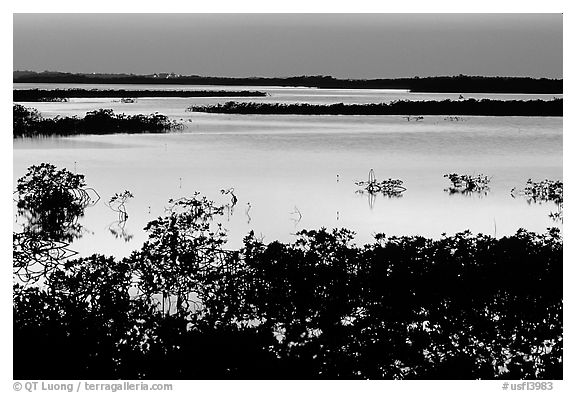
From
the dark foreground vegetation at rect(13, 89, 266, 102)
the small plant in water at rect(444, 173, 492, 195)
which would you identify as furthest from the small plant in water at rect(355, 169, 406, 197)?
the dark foreground vegetation at rect(13, 89, 266, 102)

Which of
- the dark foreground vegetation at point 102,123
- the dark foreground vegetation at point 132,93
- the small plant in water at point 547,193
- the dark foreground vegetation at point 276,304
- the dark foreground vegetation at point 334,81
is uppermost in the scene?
the dark foreground vegetation at point 334,81

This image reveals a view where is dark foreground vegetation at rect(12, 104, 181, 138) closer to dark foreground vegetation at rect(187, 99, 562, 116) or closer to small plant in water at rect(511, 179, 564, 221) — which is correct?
dark foreground vegetation at rect(187, 99, 562, 116)

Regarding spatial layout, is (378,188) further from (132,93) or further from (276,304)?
(132,93)

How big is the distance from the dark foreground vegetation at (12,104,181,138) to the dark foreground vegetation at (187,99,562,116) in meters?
0.44

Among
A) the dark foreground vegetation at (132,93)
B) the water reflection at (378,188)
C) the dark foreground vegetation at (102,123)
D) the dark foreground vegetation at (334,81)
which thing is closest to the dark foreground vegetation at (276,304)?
the water reflection at (378,188)

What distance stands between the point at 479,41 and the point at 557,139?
1.14m

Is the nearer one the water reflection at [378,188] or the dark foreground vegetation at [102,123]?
the water reflection at [378,188]

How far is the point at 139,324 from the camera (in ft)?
24.6

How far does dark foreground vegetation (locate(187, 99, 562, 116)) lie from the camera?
8961 millimetres

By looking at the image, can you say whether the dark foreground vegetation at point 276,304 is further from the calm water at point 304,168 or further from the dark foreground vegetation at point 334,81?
the dark foreground vegetation at point 334,81

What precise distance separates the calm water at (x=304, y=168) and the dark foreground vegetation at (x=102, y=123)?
85mm

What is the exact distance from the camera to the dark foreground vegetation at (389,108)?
8961mm
